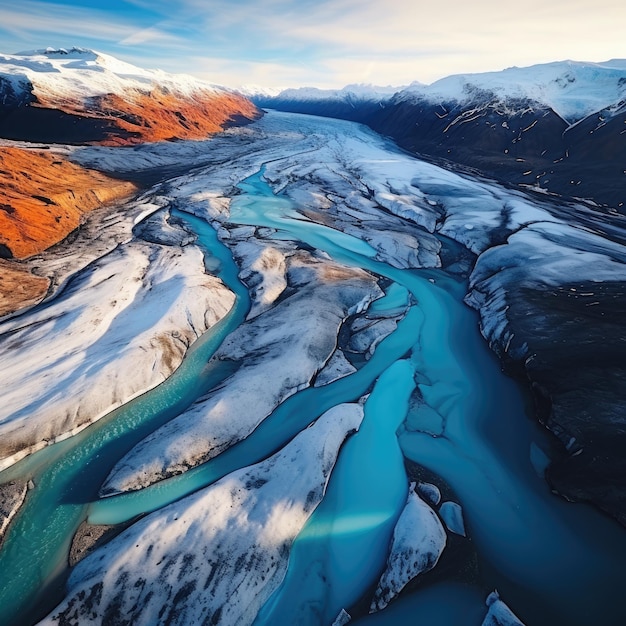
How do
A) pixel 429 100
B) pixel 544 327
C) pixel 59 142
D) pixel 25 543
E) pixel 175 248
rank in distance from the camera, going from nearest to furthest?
pixel 25 543 → pixel 544 327 → pixel 175 248 → pixel 59 142 → pixel 429 100

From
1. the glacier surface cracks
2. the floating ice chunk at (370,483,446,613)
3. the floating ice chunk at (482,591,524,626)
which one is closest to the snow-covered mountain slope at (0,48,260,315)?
the glacier surface cracks

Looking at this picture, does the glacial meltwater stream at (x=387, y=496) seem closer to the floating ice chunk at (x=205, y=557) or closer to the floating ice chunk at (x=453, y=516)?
the floating ice chunk at (x=453, y=516)

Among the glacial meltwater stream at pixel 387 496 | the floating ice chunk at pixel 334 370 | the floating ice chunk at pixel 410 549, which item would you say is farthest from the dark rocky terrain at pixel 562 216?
the floating ice chunk at pixel 334 370

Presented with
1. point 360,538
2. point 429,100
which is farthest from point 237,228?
point 429,100

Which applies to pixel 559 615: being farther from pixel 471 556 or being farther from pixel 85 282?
pixel 85 282

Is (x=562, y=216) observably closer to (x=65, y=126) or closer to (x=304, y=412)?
(x=304, y=412)

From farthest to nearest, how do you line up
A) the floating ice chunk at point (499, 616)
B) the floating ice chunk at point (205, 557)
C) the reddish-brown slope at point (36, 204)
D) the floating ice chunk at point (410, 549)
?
the reddish-brown slope at point (36, 204) → the floating ice chunk at point (410, 549) → the floating ice chunk at point (205, 557) → the floating ice chunk at point (499, 616)

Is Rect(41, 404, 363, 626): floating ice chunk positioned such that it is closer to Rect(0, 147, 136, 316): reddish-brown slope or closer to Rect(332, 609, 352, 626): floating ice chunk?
Rect(332, 609, 352, 626): floating ice chunk
